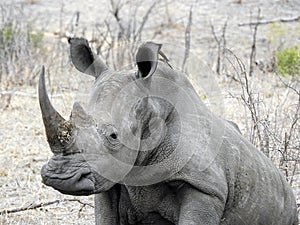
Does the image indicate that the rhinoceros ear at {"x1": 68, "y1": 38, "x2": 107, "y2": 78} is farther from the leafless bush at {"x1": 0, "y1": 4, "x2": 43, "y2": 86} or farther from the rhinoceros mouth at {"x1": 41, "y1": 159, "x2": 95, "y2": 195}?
the leafless bush at {"x1": 0, "y1": 4, "x2": 43, "y2": 86}

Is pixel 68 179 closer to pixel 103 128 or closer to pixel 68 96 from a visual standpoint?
pixel 103 128

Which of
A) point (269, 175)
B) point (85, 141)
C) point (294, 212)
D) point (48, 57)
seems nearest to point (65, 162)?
Answer: point (85, 141)

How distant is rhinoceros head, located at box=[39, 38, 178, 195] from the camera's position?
2717 mm

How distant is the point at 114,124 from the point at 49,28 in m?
10.9

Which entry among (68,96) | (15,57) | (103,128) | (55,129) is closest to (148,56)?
(103,128)

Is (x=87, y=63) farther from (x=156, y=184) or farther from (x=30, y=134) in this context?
(x=30, y=134)

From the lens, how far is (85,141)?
2775 millimetres

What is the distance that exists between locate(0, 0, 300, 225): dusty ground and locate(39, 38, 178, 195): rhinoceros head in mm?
299

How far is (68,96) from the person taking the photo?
25.9 feet

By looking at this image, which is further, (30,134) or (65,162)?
(30,134)

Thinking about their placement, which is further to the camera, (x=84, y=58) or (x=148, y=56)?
(x=84, y=58)

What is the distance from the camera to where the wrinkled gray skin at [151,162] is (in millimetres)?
2759

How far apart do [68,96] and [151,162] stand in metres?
4.81

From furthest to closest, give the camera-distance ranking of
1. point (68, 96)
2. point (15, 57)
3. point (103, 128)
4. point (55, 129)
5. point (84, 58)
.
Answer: point (15, 57) < point (68, 96) < point (84, 58) < point (103, 128) < point (55, 129)
